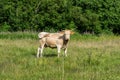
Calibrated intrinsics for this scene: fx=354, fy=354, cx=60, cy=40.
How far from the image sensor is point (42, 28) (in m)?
37.8

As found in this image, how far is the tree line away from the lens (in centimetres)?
3703

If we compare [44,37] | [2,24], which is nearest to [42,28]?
[2,24]

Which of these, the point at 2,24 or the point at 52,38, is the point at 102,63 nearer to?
the point at 52,38

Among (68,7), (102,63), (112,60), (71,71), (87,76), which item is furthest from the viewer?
(68,7)

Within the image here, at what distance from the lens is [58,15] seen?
3725 centimetres

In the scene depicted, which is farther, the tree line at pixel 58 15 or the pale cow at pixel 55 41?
the tree line at pixel 58 15

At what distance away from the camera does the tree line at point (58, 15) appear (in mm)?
37031

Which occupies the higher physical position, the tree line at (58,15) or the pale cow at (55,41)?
the pale cow at (55,41)

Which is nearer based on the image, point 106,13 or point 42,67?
point 42,67

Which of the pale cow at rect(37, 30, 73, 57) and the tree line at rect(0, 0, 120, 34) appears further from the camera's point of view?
the tree line at rect(0, 0, 120, 34)

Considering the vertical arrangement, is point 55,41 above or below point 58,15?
above

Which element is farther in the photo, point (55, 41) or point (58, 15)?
point (58, 15)

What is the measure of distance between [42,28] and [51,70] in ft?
85.3

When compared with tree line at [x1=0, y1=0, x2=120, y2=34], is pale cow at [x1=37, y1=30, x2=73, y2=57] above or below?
above
